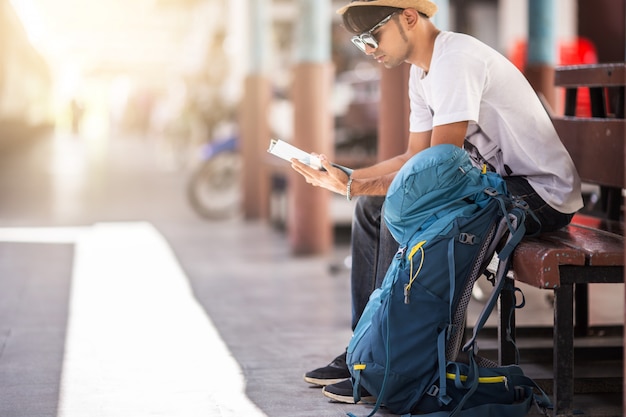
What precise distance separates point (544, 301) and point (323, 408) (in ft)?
8.98

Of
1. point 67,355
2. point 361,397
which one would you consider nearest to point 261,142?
point 67,355

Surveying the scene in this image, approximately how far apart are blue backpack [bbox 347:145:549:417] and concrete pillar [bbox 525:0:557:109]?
4.86 meters

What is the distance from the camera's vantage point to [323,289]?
6.69 metres

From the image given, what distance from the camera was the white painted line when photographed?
12.5 ft

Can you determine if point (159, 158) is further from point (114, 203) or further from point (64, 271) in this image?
point (64, 271)

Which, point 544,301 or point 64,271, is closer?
point 544,301

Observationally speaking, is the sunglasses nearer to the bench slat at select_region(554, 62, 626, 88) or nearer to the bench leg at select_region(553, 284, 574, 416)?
the bench slat at select_region(554, 62, 626, 88)

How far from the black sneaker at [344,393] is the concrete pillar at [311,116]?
14.5 ft

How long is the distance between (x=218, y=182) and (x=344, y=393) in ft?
26.0

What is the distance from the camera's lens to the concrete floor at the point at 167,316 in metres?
3.91

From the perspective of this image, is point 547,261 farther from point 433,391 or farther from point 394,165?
point 394,165

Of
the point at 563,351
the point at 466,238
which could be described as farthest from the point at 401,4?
the point at 563,351

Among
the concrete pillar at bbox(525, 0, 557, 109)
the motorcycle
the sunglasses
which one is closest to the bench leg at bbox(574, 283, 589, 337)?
the sunglasses

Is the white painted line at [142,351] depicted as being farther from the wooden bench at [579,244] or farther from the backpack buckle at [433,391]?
the wooden bench at [579,244]
